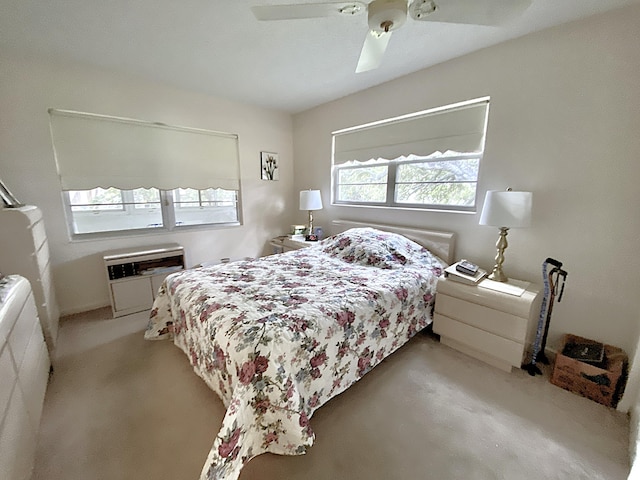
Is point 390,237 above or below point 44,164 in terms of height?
below

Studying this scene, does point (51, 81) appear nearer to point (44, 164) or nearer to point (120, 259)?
point (44, 164)

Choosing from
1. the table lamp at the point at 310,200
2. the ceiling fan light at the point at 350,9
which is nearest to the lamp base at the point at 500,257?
the ceiling fan light at the point at 350,9

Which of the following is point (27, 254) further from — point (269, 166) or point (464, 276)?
point (464, 276)

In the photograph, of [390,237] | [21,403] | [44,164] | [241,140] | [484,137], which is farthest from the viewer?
[241,140]

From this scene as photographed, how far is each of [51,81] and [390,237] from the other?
3449mm

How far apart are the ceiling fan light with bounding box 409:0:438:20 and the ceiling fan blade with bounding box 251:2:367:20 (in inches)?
9.3

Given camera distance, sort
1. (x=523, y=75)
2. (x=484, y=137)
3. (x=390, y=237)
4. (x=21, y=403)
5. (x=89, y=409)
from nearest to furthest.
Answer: (x=21, y=403) < (x=89, y=409) < (x=523, y=75) < (x=484, y=137) < (x=390, y=237)

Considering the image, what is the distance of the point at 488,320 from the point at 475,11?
1877mm

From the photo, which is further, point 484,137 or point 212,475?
point 484,137

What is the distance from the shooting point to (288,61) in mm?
2334

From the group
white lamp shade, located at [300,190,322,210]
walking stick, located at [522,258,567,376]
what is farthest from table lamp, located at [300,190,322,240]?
walking stick, located at [522,258,567,376]

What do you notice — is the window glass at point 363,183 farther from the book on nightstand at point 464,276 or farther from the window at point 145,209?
the window at point 145,209

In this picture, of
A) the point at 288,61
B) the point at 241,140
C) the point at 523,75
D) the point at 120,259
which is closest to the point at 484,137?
the point at 523,75

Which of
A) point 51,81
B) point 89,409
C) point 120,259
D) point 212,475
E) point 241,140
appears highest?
point 51,81
